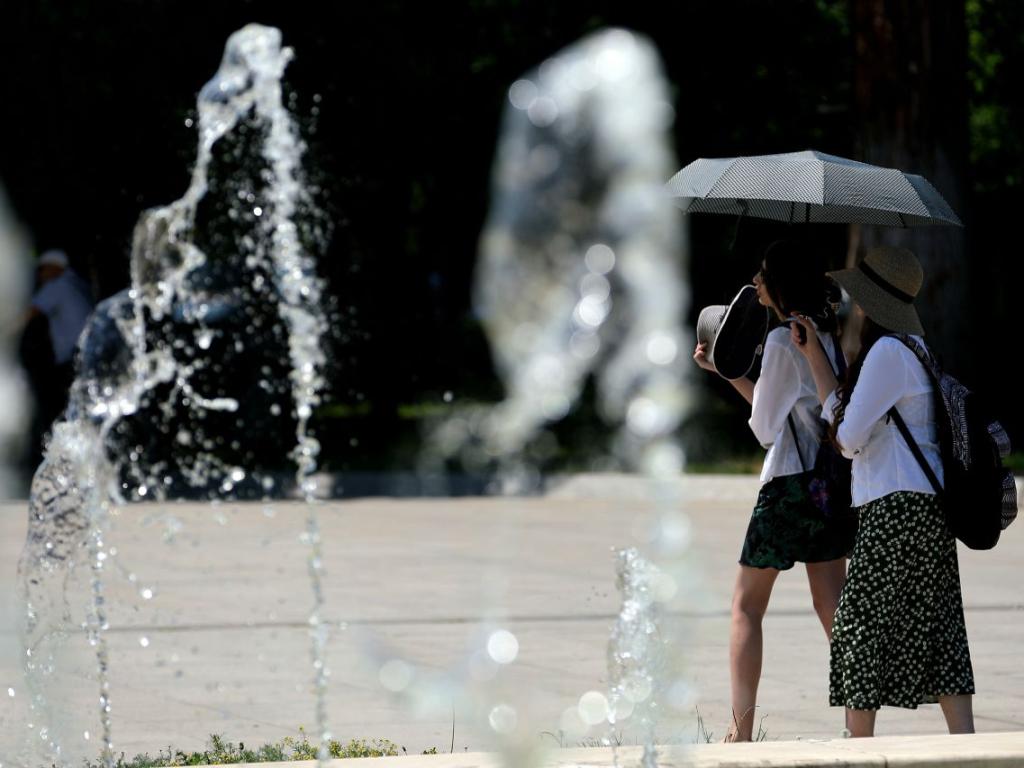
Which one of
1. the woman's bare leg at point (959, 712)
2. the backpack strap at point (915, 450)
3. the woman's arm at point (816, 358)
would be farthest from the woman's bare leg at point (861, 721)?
the woman's arm at point (816, 358)

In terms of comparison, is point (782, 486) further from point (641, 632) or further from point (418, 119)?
Result: point (418, 119)

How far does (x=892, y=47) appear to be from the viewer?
15.9 m

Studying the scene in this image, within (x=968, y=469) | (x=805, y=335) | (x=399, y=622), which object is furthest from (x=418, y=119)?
(x=968, y=469)

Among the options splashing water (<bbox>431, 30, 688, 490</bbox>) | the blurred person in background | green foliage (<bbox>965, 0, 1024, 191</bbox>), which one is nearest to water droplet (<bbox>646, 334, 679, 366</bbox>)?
splashing water (<bbox>431, 30, 688, 490</bbox>)

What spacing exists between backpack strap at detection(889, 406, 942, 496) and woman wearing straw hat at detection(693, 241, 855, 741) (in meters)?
0.42

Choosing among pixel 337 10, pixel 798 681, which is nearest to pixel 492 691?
pixel 798 681

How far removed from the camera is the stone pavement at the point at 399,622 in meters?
7.13

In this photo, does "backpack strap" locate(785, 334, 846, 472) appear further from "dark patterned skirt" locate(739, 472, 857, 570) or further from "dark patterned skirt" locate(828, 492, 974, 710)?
"dark patterned skirt" locate(828, 492, 974, 710)

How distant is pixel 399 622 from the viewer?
30.7 ft

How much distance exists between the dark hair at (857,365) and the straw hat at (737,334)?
50cm

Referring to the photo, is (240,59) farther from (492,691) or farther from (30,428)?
(30,428)

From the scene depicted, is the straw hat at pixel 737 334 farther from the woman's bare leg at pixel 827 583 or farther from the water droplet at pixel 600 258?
the water droplet at pixel 600 258

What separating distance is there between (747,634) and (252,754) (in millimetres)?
1569

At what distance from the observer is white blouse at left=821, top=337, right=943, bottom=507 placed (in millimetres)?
5809
